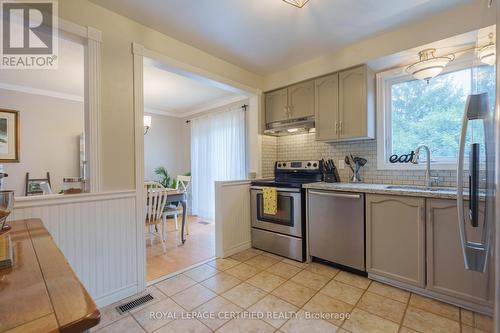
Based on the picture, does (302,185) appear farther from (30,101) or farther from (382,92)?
(30,101)

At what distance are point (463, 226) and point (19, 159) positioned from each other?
5455mm

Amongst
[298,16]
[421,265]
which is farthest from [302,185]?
[298,16]

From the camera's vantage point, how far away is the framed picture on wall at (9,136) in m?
3.51

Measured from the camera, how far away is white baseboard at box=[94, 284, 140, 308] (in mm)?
1866

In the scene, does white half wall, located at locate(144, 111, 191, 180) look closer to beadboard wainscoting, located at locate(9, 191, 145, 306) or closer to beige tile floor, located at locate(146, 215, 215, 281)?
beige tile floor, located at locate(146, 215, 215, 281)

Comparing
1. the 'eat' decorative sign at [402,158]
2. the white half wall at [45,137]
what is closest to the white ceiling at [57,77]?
the white half wall at [45,137]

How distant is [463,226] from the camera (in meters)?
1.22

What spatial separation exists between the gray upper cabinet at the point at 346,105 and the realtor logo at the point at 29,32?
2.64m

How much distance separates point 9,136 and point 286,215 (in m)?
4.39

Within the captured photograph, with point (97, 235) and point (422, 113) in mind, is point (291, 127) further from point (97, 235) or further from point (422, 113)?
point (97, 235)

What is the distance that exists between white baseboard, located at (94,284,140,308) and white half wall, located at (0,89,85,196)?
3.13 m

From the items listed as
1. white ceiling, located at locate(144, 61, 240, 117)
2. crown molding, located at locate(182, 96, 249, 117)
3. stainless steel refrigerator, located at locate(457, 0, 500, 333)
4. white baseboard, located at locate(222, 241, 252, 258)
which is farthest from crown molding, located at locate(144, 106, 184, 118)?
stainless steel refrigerator, located at locate(457, 0, 500, 333)

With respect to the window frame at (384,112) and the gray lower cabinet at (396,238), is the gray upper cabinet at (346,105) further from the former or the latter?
the gray lower cabinet at (396,238)

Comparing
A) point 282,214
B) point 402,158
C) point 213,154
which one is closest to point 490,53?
point 402,158
